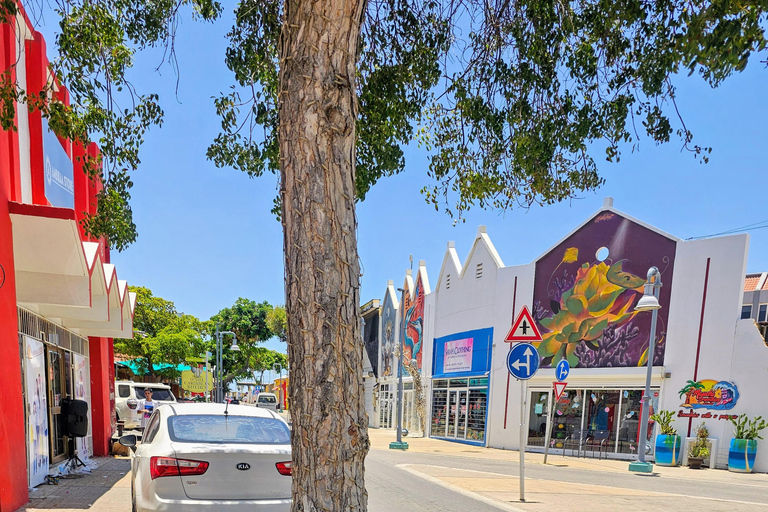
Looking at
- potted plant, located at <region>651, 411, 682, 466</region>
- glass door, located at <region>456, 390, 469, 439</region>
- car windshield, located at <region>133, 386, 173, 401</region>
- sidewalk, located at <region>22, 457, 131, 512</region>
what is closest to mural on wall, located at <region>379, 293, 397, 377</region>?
glass door, located at <region>456, 390, 469, 439</region>

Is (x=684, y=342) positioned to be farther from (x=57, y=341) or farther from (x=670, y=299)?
(x=57, y=341)

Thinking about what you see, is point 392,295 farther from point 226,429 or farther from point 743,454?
point 226,429

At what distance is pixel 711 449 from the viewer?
17.9m

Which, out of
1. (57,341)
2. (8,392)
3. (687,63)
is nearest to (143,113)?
(8,392)

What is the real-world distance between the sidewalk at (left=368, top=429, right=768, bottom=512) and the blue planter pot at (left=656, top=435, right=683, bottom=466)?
520 millimetres

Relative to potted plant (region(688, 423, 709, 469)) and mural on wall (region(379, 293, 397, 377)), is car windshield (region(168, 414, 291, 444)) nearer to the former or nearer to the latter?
potted plant (region(688, 423, 709, 469))

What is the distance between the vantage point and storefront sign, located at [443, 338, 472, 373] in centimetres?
2703

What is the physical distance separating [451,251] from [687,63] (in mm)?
25613

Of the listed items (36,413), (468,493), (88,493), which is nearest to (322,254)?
(88,493)

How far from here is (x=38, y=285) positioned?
9.02 meters

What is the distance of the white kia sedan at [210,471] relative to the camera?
5.93 meters

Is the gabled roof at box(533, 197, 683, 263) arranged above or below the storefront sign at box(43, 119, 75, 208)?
above

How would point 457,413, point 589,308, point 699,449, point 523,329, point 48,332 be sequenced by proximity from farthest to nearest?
point 457,413, point 589,308, point 699,449, point 48,332, point 523,329

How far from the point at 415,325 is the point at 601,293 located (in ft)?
44.1
